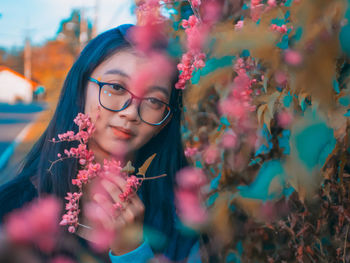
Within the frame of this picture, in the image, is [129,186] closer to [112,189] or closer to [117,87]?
[112,189]

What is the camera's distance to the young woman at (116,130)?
2.64ft

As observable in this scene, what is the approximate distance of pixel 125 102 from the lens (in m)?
0.80

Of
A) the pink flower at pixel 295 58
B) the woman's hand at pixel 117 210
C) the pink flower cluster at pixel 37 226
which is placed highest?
the pink flower at pixel 295 58

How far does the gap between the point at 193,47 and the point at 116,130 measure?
0.39m

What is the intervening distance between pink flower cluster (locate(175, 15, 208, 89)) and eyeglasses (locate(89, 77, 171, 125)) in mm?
170

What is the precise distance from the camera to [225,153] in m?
0.82

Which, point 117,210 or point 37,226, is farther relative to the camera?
point 117,210

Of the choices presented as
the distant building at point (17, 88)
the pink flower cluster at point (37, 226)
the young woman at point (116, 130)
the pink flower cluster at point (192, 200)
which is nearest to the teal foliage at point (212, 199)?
the pink flower cluster at point (192, 200)

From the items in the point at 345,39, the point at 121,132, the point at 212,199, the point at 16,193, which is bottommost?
the point at 16,193

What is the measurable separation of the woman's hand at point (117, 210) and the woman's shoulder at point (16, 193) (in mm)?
300

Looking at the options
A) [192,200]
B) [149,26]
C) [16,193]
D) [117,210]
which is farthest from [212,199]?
[16,193]

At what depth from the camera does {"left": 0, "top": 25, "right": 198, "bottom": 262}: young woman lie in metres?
0.81

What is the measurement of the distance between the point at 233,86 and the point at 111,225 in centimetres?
31

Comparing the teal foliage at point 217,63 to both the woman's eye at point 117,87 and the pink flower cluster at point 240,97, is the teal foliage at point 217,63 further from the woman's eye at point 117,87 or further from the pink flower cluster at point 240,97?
the woman's eye at point 117,87
